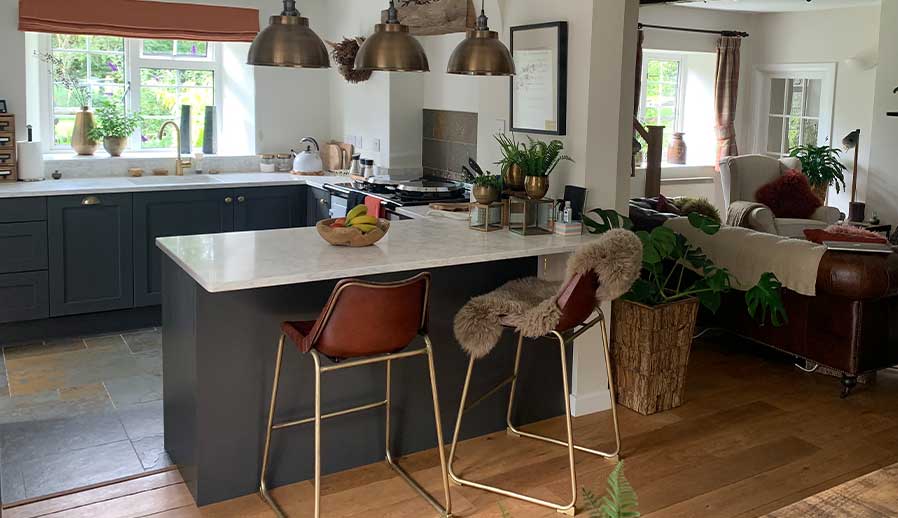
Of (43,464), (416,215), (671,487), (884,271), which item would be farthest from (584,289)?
(43,464)

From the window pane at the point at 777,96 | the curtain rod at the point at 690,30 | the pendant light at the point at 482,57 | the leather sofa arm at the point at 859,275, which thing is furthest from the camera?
the window pane at the point at 777,96

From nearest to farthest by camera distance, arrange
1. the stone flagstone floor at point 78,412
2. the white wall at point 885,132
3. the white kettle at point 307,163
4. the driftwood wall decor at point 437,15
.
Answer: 1. the stone flagstone floor at point 78,412
2. the driftwood wall decor at point 437,15
3. the white kettle at point 307,163
4. the white wall at point 885,132

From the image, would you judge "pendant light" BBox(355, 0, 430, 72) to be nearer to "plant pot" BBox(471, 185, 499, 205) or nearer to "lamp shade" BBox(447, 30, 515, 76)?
"lamp shade" BBox(447, 30, 515, 76)

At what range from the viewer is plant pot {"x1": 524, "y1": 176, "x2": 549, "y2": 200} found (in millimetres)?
3963

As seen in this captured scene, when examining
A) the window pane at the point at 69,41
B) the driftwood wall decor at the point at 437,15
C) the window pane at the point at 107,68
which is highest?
the driftwood wall decor at the point at 437,15

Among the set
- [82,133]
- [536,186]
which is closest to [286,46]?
[536,186]

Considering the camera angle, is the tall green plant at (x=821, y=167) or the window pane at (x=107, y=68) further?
the tall green plant at (x=821, y=167)

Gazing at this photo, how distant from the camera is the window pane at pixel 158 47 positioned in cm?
632

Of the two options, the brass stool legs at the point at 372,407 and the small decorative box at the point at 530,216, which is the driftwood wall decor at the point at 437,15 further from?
the brass stool legs at the point at 372,407

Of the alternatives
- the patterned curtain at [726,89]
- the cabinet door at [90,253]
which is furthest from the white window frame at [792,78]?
the cabinet door at [90,253]

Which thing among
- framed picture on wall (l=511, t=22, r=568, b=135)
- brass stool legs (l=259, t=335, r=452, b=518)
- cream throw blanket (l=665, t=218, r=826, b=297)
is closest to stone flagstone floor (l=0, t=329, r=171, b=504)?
brass stool legs (l=259, t=335, r=452, b=518)

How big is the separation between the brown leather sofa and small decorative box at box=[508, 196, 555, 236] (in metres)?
1.48

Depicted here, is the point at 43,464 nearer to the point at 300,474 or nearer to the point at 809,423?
the point at 300,474

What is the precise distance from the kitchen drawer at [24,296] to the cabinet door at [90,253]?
0.16ft
